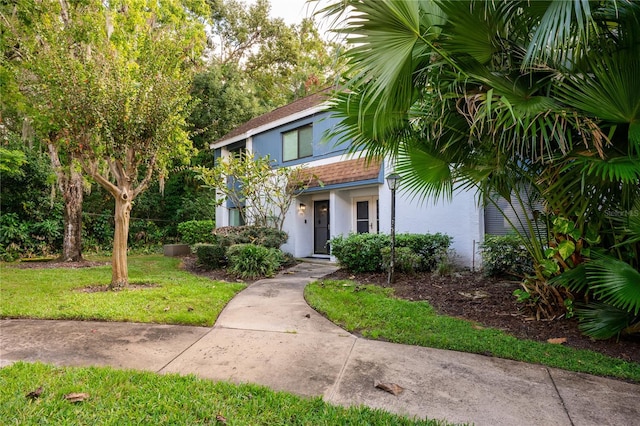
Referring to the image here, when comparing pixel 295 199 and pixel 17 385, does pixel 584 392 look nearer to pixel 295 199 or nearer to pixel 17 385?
pixel 17 385

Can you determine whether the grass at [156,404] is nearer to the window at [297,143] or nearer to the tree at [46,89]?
the tree at [46,89]

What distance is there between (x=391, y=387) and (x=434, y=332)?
4.92 feet

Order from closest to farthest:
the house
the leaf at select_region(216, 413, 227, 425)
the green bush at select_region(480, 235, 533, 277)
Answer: the leaf at select_region(216, 413, 227, 425), the green bush at select_region(480, 235, 533, 277), the house

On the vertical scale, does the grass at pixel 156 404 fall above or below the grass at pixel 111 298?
below

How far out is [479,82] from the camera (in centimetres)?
349

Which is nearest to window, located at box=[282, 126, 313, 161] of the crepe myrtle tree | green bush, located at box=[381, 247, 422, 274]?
the crepe myrtle tree

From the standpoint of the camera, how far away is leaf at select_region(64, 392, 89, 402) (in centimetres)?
244

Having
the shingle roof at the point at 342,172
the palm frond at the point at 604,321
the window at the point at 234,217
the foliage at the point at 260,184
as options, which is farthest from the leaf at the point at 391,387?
the window at the point at 234,217

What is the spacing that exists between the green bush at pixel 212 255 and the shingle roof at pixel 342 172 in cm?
353

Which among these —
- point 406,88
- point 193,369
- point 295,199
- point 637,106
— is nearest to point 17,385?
point 193,369

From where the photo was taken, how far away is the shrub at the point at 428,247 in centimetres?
745

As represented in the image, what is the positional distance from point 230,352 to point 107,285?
15.6 feet

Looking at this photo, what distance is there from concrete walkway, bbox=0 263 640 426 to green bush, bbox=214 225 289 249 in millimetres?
5083

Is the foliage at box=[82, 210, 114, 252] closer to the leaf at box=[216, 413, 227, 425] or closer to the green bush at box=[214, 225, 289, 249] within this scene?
the green bush at box=[214, 225, 289, 249]
